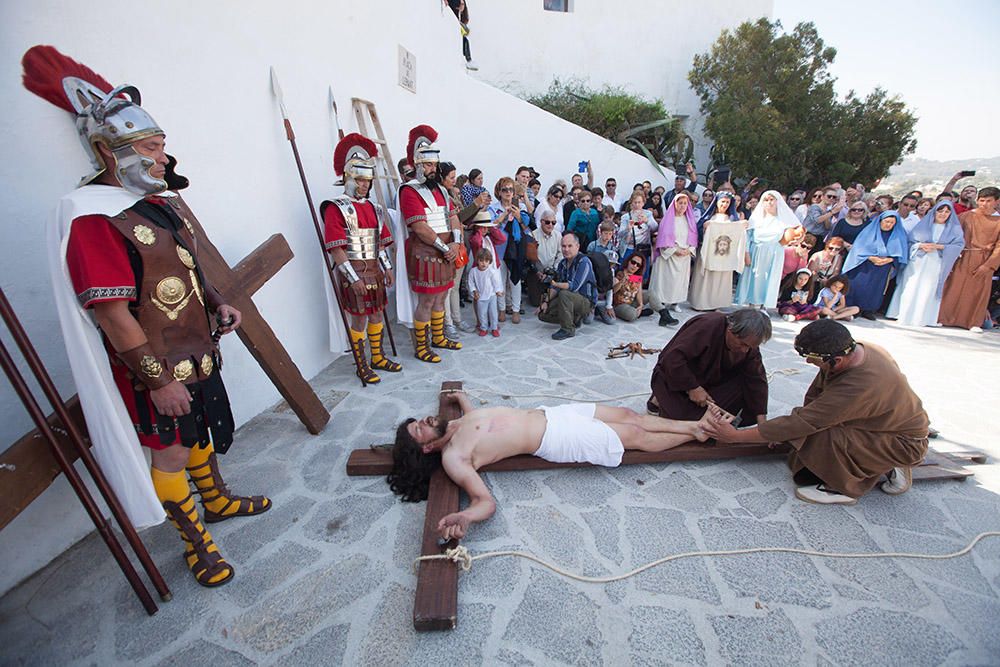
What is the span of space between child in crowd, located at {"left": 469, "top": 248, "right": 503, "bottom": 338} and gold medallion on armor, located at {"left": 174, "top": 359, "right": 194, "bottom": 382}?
379 centimetres

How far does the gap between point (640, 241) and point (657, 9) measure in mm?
10671

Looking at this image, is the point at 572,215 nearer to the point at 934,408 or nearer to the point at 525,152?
the point at 525,152

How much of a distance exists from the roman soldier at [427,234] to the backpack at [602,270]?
82.0 inches

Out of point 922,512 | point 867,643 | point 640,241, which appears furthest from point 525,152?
point 867,643

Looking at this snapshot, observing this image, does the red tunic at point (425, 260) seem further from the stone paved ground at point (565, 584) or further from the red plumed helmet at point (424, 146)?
the stone paved ground at point (565, 584)

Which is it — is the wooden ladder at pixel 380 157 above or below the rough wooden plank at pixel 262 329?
above

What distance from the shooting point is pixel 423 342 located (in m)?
4.73

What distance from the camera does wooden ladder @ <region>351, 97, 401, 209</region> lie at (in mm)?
4875

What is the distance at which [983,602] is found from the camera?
2.03 meters

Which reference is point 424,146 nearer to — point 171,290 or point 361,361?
point 361,361

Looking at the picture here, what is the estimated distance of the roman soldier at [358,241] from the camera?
3.76 m

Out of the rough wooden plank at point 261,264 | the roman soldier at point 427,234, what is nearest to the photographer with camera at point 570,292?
the roman soldier at point 427,234

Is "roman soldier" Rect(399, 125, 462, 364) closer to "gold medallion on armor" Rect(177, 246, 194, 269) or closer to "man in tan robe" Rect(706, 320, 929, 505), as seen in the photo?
"gold medallion on armor" Rect(177, 246, 194, 269)

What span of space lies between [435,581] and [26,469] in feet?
5.28
